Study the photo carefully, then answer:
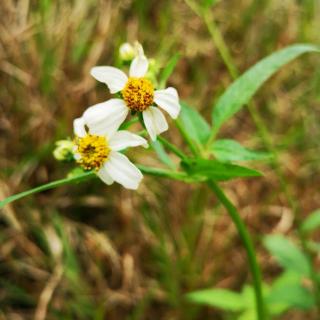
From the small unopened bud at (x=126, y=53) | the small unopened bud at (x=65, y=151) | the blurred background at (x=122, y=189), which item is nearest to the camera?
the small unopened bud at (x=65, y=151)

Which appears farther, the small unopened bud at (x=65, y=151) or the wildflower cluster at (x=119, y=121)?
the small unopened bud at (x=65, y=151)

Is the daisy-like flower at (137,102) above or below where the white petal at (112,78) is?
below

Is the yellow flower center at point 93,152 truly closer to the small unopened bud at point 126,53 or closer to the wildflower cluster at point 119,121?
the wildflower cluster at point 119,121

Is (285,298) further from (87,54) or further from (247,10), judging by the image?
(247,10)

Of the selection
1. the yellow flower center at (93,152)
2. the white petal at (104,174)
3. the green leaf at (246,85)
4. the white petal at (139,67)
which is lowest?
the white petal at (104,174)

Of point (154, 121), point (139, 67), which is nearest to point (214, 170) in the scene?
point (154, 121)

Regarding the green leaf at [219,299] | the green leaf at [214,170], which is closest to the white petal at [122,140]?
the green leaf at [214,170]
